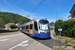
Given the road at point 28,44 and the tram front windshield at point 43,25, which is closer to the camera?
the road at point 28,44

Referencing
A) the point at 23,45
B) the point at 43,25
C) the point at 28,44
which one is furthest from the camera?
the point at 43,25

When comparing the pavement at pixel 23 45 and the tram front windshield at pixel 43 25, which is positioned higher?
the tram front windshield at pixel 43 25

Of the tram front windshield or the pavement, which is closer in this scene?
the pavement

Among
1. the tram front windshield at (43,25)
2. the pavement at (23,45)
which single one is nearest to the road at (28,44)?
the pavement at (23,45)

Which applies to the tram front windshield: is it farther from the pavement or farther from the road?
the pavement

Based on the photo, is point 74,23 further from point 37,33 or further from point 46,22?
point 37,33

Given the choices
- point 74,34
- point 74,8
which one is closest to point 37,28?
point 74,34

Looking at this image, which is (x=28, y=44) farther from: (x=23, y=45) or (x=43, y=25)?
(x=43, y=25)

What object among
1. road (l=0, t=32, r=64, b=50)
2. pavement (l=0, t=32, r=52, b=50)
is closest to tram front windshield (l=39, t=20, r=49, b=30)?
road (l=0, t=32, r=64, b=50)

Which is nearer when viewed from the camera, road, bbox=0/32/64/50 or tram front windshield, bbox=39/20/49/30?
road, bbox=0/32/64/50

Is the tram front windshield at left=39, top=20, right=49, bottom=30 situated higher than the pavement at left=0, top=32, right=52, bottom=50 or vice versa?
the tram front windshield at left=39, top=20, right=49, bottom=30

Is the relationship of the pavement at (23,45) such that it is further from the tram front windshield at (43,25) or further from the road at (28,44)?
the tram front windshield at (43,25)

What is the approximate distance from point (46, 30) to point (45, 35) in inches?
30.6

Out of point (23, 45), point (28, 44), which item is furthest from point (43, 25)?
point (23, 45)
